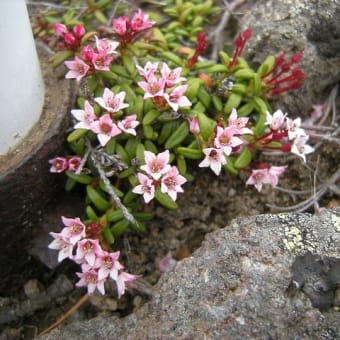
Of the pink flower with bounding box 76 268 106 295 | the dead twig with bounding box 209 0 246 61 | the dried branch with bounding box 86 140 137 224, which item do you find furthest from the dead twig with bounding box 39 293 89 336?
the dead twig with bounding box 209 0 246 61

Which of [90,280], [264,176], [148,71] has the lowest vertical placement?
[90,280]

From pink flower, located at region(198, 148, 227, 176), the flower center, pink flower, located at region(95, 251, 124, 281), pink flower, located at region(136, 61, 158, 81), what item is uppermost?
pink flower, located at region(136, 61, 158, 81)

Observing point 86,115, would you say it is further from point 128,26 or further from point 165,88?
point 128,26

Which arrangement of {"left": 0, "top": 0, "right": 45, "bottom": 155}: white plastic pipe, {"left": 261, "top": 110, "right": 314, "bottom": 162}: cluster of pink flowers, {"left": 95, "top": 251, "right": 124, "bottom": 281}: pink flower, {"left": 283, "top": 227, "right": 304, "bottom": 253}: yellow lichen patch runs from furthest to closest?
{"left": 261, "top": 110, "right": 314, "bottom": 162}: cluster of pink flowers, {"left": 95, "top": 251, "right": 124, "bottom": 281}: pink flower, {"left": 0, "top": 0, "right": 45, "bottom": 155}: white plastic pipe, {"left": 283, "top": 227, "right": 304, "bottom": 253}: yellow lichen patch

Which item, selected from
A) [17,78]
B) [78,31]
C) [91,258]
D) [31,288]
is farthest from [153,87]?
[31,288]

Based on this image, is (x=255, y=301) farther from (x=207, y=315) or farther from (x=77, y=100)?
(x=77, y=100)

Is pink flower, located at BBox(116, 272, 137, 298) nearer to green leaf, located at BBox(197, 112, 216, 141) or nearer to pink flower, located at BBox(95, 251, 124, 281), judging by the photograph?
pink flower, located at BBox(95, 251, 124, 281)

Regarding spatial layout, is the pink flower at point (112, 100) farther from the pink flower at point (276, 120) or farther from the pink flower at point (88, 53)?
the pink flower at point (276, 120)
